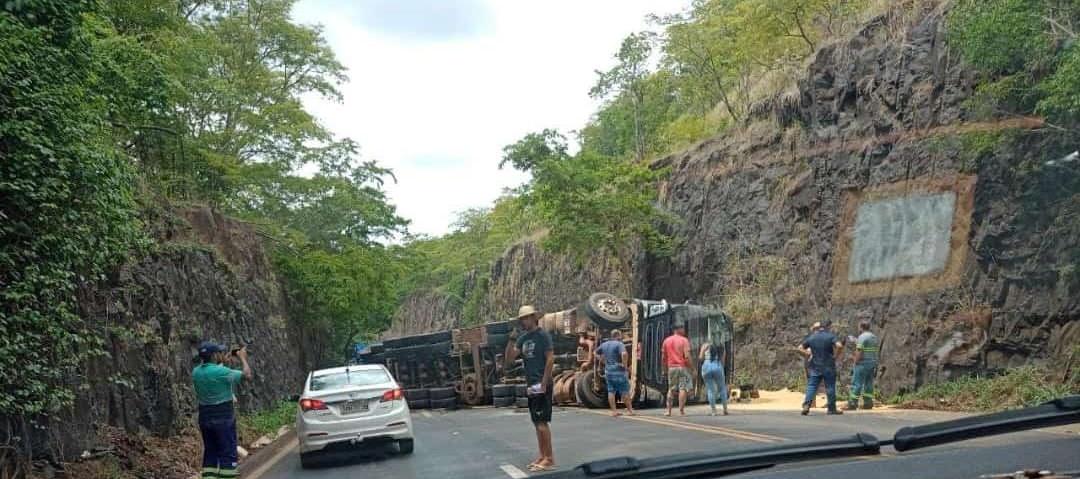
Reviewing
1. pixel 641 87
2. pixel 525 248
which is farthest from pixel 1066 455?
pixel 525 248

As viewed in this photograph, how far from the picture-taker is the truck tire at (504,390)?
27.3 metres

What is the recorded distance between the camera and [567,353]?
25.5 metres

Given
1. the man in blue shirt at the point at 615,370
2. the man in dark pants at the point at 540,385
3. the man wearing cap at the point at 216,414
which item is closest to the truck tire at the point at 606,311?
the man in blue shirt at the point at 615,370

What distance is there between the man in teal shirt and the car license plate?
9.59 meters

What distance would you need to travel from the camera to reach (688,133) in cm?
4059

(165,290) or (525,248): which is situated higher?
(525,248)

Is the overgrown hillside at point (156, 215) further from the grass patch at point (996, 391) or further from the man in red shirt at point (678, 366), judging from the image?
the grass patch at point (996, 391)

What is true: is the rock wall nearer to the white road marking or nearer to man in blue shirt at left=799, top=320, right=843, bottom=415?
man in blue shirt at left=799, top=320, right=843, bottom=415

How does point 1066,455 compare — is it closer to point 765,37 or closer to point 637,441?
point 637,441

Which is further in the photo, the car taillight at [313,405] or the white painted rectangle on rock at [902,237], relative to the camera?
the white painted rectangle on rock at [902,237]

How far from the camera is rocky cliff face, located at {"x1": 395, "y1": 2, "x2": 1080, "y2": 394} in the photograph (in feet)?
60.3

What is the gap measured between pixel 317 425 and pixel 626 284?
81.0ft

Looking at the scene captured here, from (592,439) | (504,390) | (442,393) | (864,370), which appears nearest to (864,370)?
(864,370)

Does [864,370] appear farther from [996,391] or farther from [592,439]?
[592,439]
